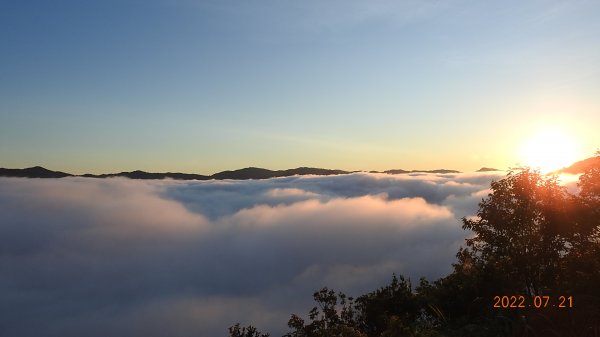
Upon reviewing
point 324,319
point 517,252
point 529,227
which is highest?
point 529,227

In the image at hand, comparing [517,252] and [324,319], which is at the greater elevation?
[517,252]

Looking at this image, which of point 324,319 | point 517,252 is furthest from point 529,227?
point 324,319

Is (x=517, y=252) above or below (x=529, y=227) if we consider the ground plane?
below

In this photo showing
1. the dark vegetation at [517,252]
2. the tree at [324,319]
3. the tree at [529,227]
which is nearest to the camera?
the dark vegetation at [517,252]

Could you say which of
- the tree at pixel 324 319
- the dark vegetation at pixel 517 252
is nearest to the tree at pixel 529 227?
the dark vegetation at pixel 517 252

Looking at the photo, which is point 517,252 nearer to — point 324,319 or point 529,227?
point 529,227

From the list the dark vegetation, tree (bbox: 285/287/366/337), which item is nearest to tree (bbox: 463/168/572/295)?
the dark vegetation

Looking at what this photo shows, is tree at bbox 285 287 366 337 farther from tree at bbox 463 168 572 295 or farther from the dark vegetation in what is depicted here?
tree at bbox 463 168 572 295

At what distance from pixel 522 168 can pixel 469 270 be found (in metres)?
10.4

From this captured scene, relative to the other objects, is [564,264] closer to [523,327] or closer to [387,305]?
[387,305]

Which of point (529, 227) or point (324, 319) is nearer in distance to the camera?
point (529, 227)

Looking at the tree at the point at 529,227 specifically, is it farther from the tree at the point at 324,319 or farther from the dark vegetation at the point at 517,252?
the tree at the point at 324,319

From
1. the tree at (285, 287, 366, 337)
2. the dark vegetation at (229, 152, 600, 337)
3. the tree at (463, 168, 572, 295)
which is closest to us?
the dark vegetation at (229, 152, 600, 337)

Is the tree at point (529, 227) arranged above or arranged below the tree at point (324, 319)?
above
